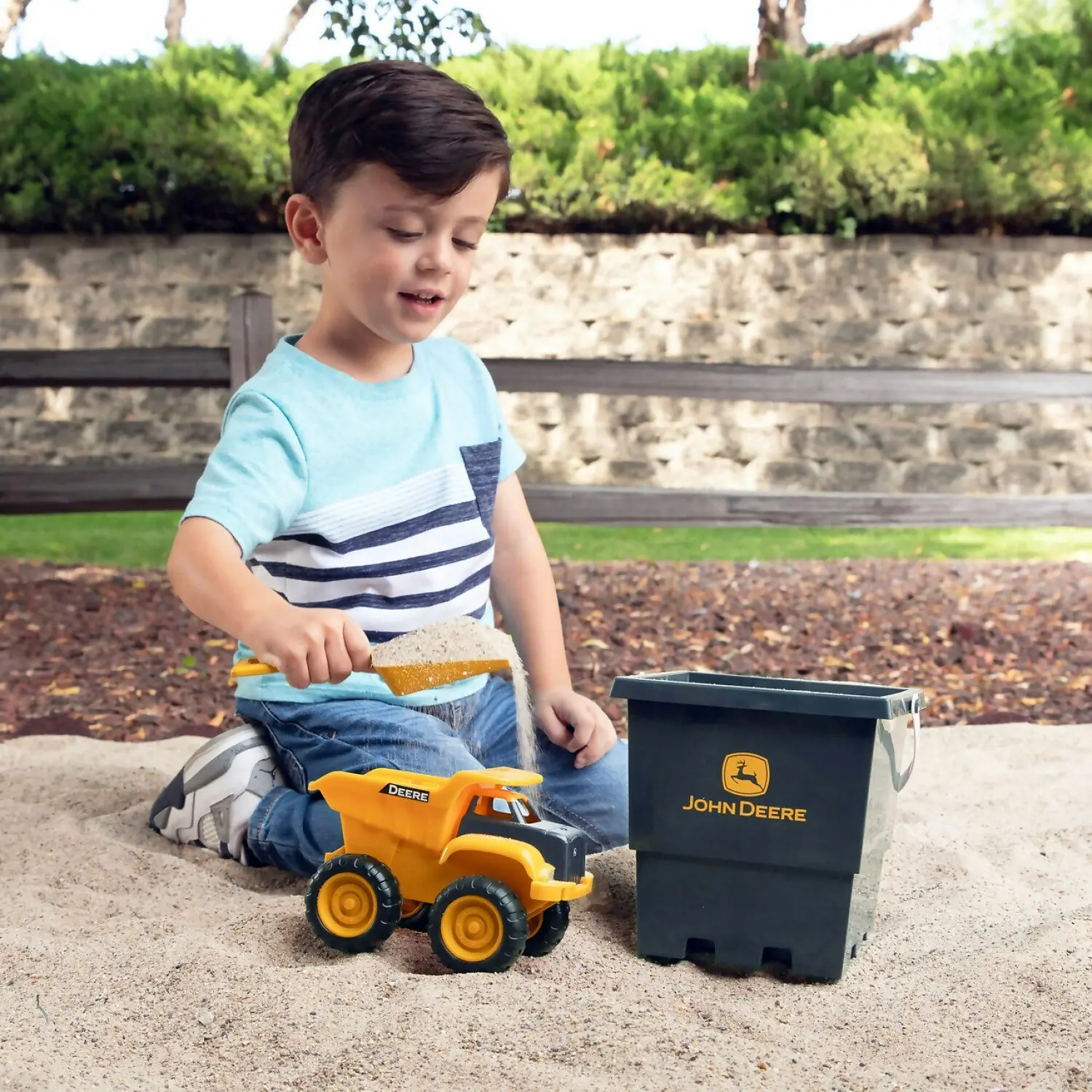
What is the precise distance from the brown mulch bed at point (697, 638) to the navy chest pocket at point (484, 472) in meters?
2.01

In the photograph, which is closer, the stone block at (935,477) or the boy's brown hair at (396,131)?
the boy's brown hair at (396,131)

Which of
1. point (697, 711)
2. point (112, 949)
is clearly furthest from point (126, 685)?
point (697, 711)

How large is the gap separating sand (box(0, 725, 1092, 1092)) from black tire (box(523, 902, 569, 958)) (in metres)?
0.02

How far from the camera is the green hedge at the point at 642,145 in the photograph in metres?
9.19

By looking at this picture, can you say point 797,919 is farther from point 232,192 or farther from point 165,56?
point 165,56

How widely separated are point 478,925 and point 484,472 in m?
0.96

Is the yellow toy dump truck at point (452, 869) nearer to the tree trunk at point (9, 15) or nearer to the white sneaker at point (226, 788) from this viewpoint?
the white sneaker at point (226, 788)

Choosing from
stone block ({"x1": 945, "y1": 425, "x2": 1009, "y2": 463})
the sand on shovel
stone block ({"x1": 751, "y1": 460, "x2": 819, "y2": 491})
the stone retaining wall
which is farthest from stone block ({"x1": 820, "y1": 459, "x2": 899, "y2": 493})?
the sand on shovel

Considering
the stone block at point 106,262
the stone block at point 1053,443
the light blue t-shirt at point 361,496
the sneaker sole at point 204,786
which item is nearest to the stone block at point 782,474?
the stone block at point 1053,443

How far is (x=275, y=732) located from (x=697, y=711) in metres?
0.91

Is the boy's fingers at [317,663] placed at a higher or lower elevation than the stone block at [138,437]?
higher

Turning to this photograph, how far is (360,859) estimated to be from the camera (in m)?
1.96

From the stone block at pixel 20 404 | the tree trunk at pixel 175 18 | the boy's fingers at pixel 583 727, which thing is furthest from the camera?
the tree trunk at pixel 175 18

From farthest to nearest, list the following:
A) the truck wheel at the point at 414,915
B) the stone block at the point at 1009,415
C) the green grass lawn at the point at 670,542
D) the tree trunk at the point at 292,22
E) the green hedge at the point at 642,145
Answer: the tree trunk at the point at 292,22, the stone block at the point at 1009,415, the green hedge at the point at 642,145, the green grass lawn at the point at 670,542, the truck wheel at the point at 414,915
